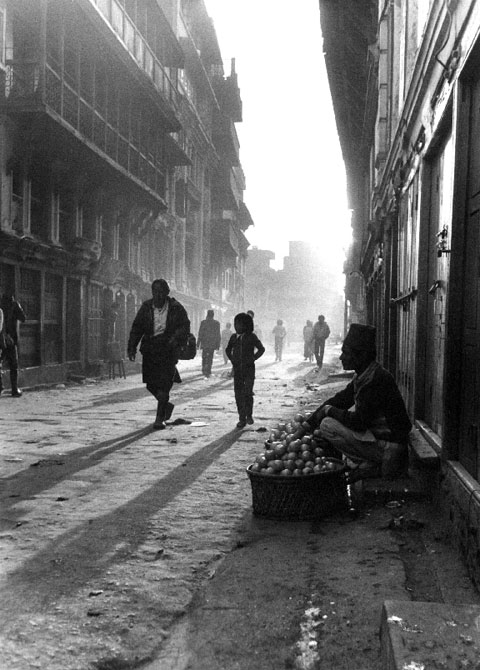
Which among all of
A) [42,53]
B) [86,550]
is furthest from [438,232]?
[42,53]

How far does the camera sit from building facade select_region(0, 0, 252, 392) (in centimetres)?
1400

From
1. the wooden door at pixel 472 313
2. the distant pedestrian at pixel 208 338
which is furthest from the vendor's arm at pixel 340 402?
the distant pedestrian at pixel 208 338

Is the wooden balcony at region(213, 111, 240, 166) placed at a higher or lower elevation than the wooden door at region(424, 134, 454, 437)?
higher

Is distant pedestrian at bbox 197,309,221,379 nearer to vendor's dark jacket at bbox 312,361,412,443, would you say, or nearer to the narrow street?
the narrow street

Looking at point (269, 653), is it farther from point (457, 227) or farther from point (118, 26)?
point (118, 26)

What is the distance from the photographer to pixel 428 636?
2262 millimetres

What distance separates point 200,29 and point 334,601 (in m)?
35.6

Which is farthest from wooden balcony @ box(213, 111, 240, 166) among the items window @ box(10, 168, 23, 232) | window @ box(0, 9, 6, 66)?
window @ box(0, 9, 6, 66)

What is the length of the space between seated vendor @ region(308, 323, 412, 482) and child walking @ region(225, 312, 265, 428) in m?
3.61

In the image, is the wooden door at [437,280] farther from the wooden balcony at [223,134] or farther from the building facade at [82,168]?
the wooden balcony at [223,134]

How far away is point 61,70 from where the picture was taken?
1462cm

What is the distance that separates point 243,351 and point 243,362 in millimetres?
145

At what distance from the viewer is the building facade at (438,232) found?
391cm

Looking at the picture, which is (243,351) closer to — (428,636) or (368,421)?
(368,421)
